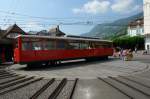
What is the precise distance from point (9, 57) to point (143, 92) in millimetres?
19658

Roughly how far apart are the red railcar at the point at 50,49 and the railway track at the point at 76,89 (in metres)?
5.45

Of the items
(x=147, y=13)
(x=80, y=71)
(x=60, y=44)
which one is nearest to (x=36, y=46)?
(x=60, y=44)

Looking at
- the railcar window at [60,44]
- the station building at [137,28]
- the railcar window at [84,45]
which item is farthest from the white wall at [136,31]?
the railcar window at [60,44]

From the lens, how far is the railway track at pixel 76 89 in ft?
35.4

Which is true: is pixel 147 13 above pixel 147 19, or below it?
above

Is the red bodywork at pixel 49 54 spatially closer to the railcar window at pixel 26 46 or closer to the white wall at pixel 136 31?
the railcar window at pixel 26 46

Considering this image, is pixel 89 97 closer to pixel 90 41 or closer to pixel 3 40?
pixel 90 41

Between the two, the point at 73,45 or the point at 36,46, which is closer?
the point at 36,46

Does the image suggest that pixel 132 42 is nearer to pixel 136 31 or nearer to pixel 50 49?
pixel 136 31

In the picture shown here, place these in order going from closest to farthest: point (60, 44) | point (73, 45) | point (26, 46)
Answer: point (26, 46)
point (60, 44)
point (73, 45)

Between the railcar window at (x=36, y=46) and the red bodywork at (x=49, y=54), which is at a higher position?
the railcar window at (x=36, y=46)

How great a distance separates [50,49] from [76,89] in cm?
1036

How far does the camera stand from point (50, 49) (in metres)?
22.3

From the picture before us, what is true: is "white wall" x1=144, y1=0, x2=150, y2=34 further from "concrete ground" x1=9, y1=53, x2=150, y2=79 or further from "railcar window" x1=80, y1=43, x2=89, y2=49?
"concrete ground" x1=9, y1=53, x2=150, y2=79
